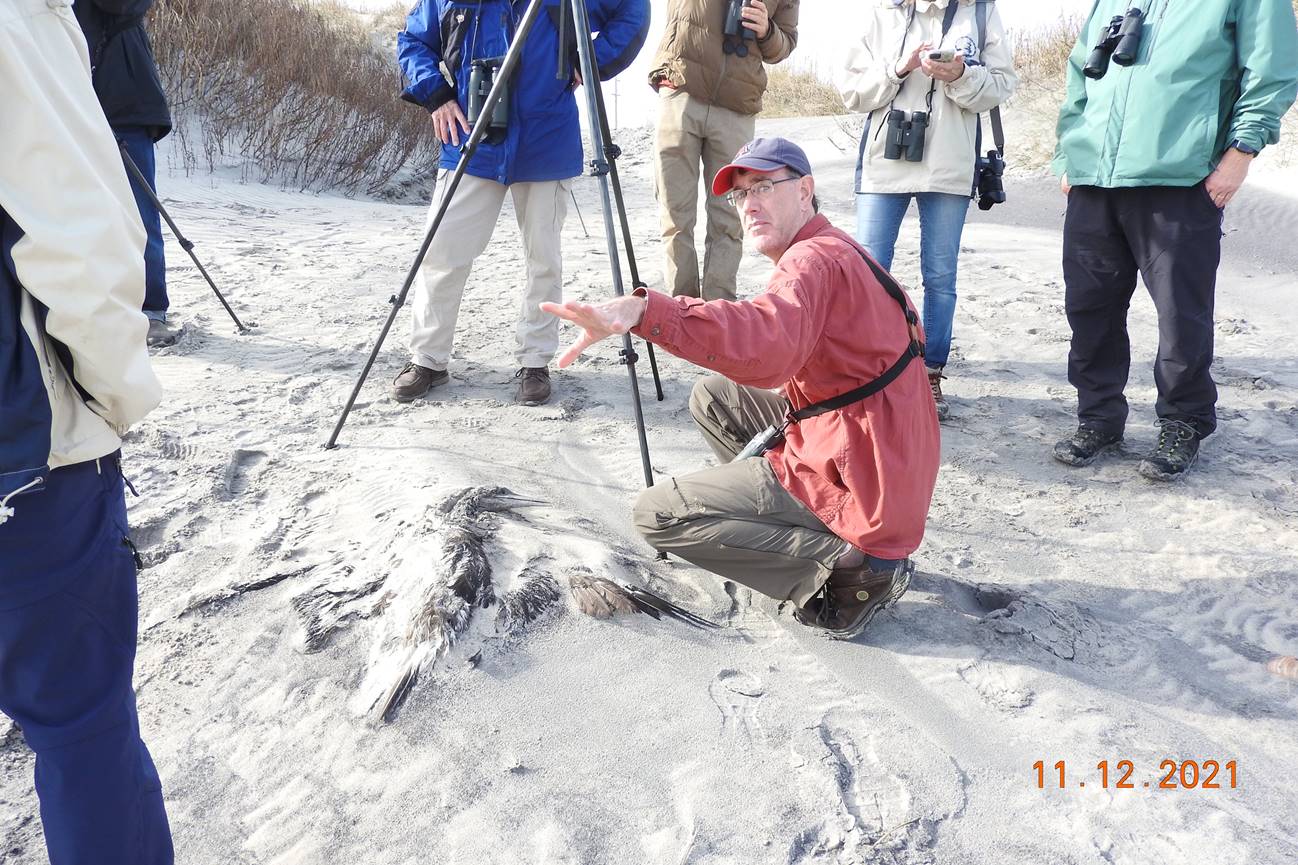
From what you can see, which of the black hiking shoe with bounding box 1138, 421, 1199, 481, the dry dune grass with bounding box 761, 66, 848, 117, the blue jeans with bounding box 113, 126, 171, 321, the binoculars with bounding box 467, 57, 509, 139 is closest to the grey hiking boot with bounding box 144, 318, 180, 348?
the blue jeans with bounding box 113, 126, 171, 321

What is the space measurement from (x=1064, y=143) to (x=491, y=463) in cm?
254

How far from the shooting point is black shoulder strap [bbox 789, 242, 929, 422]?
2.37 metres

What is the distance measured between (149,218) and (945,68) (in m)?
3.73

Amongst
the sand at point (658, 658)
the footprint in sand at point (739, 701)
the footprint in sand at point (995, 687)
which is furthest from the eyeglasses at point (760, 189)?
the footprint in sand at point (995, 687)

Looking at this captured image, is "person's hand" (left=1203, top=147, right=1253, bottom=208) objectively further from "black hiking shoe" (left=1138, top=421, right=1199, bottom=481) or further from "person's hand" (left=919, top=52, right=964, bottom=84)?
"person's hand" (left=919, top=52, right=964, bottom=84)

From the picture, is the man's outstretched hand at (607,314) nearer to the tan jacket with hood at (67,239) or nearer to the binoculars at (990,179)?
the tan jacket with hood at (67,239)

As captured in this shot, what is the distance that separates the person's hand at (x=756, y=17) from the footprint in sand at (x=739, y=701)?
307 cm

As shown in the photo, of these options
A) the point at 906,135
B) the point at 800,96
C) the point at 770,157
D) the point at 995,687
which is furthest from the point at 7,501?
the point at 800,96

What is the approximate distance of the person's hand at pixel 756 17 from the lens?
4.13m

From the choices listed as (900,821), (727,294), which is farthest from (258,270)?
(900,821)

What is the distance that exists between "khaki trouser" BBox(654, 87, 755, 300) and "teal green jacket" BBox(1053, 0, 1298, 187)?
1.64m

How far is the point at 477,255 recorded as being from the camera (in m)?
3.83

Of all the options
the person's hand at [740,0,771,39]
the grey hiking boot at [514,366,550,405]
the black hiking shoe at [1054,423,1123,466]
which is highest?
the person's hand at [740,0,771,39]
